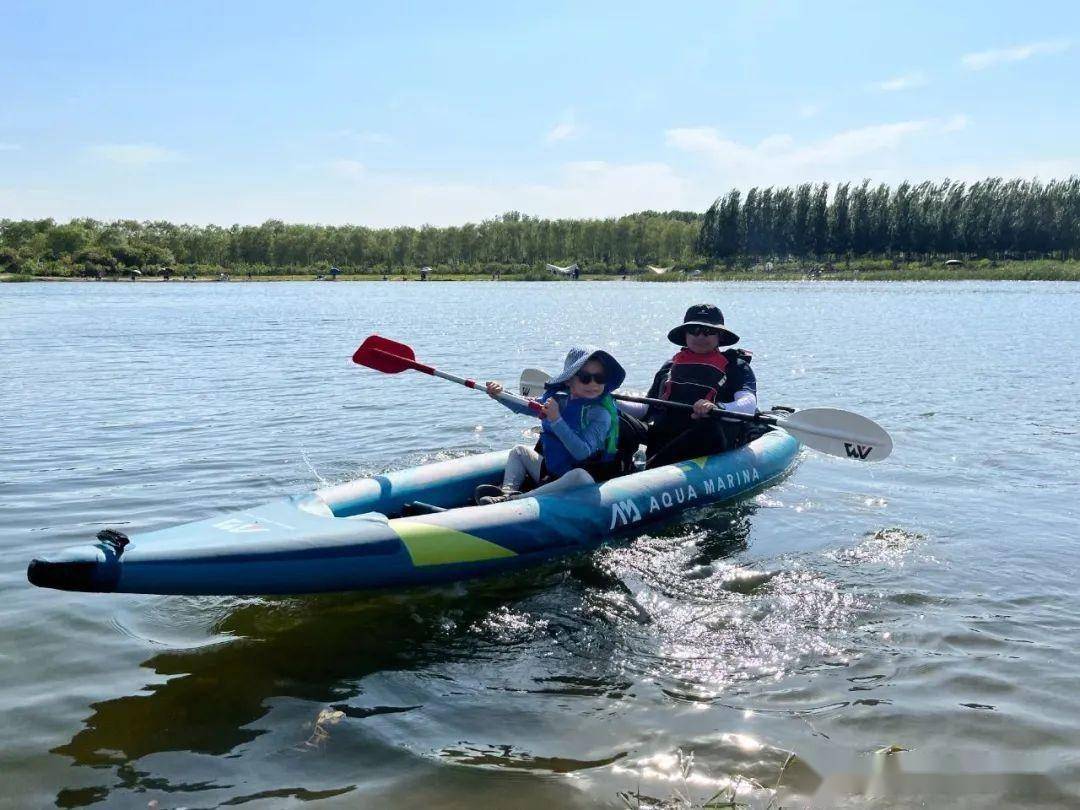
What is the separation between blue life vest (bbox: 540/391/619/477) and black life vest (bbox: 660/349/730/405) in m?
1.33

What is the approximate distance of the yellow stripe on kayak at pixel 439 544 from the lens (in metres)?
4.84

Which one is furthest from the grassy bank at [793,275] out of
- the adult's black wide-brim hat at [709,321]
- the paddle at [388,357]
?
the paddle at [388,357]

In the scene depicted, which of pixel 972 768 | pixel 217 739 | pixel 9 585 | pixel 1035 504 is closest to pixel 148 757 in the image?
pixel 217 739

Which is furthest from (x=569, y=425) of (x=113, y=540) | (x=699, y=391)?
(x=113, y=540)

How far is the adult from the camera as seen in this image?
7.27 m

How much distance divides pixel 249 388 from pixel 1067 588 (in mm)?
10874

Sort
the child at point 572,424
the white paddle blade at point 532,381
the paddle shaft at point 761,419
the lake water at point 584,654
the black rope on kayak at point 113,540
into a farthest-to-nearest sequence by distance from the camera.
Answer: the white paddle blade at point 532,381
the paddle shaft at point 761,419
the child at point 572,424
the black rope on kayak at point 113,540
the lake water at point 584,654

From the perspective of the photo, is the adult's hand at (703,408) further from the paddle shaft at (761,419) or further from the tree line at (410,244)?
the tree line at (410,244)

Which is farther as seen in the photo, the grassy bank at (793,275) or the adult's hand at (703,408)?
→ the grassy bank at (793,275)

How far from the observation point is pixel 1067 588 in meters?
5.21

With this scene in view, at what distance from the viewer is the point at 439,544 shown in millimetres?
4918

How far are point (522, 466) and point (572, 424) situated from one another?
0.53m

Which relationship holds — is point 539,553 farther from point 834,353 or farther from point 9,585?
point 834,353

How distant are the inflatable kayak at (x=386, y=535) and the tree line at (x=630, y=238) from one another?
7076 cm
